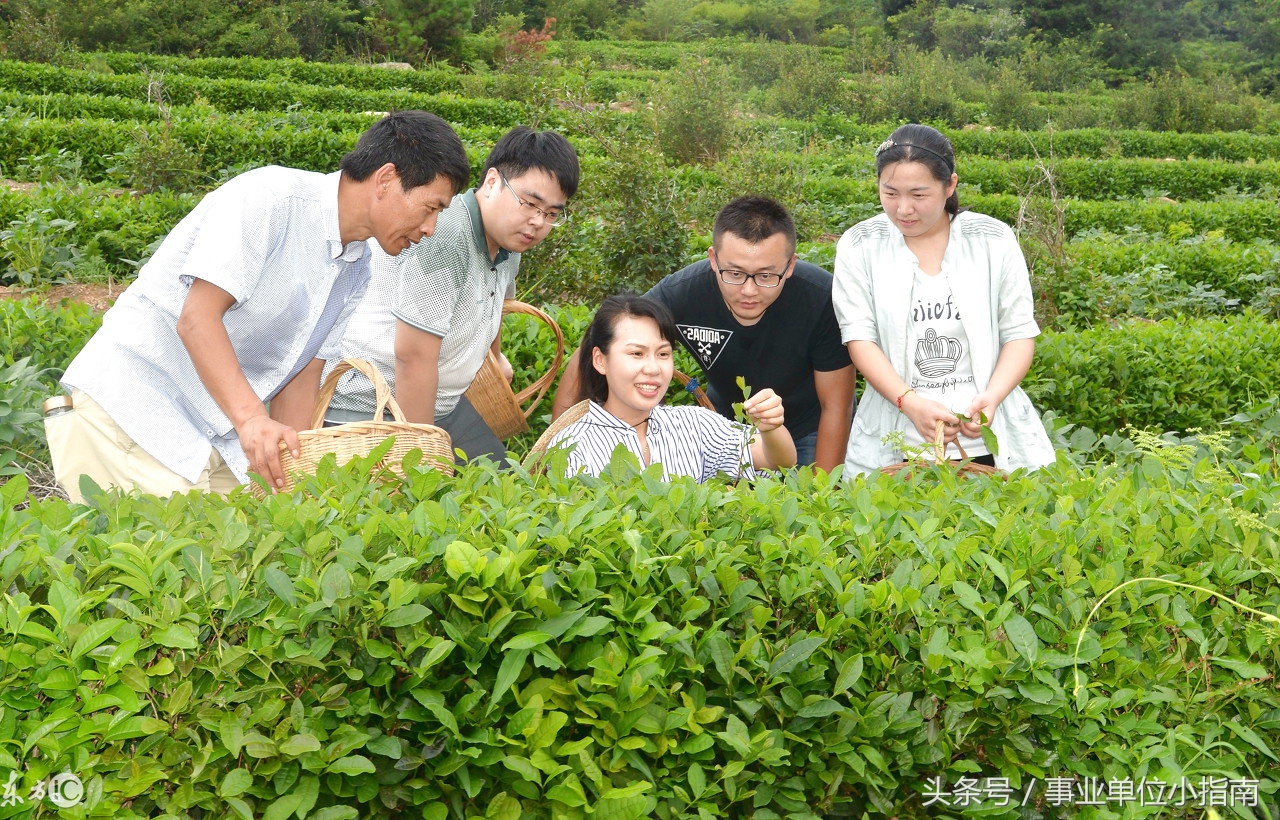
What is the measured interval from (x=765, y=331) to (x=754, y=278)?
0.29 m

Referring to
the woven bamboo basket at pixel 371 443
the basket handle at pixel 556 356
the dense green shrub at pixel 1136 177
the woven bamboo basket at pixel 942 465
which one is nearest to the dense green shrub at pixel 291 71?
the dense green shrub at pixel 1136 177

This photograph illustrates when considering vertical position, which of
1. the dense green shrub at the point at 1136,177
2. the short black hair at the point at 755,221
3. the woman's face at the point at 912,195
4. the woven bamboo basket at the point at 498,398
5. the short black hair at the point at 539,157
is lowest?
the dense green shrub at the point at 1136,177

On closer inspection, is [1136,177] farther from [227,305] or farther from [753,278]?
[227,305]

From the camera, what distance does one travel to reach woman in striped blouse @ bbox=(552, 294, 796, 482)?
3199mm

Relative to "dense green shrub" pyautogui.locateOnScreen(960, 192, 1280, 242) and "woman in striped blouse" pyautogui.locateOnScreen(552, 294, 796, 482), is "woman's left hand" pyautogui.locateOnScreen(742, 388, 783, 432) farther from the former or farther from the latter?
"dense green shrub" pyautogui.locateOnScreen(960, 192, 1280, 242)

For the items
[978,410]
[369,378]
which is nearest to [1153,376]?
[978,410]

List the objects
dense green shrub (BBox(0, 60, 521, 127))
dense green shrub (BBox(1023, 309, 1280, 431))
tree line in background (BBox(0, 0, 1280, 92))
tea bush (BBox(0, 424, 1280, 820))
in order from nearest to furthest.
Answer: tea bush (BBox(0, 424, 1280, 820)) < dense green shrub (BBox(1023, 309, 1280, 431)) < dense green shrub (BBox(0, 60, 521, 127)) < tree line in background (BBox(0, 0, 1280, 92))

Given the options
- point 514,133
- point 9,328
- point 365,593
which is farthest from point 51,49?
point 365,593

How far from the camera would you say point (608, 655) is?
1.77 m

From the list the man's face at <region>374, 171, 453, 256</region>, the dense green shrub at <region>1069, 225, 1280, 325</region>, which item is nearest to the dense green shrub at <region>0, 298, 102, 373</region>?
the man's face at <region>374, 171, 453, 256</region>

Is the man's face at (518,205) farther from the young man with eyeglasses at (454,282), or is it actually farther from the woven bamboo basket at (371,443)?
the woven bamboo basket at (371,443)

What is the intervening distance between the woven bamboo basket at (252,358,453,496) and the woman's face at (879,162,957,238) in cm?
168

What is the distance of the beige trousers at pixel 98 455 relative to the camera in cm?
255

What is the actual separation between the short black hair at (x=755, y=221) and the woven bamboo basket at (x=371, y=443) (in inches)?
49.0
